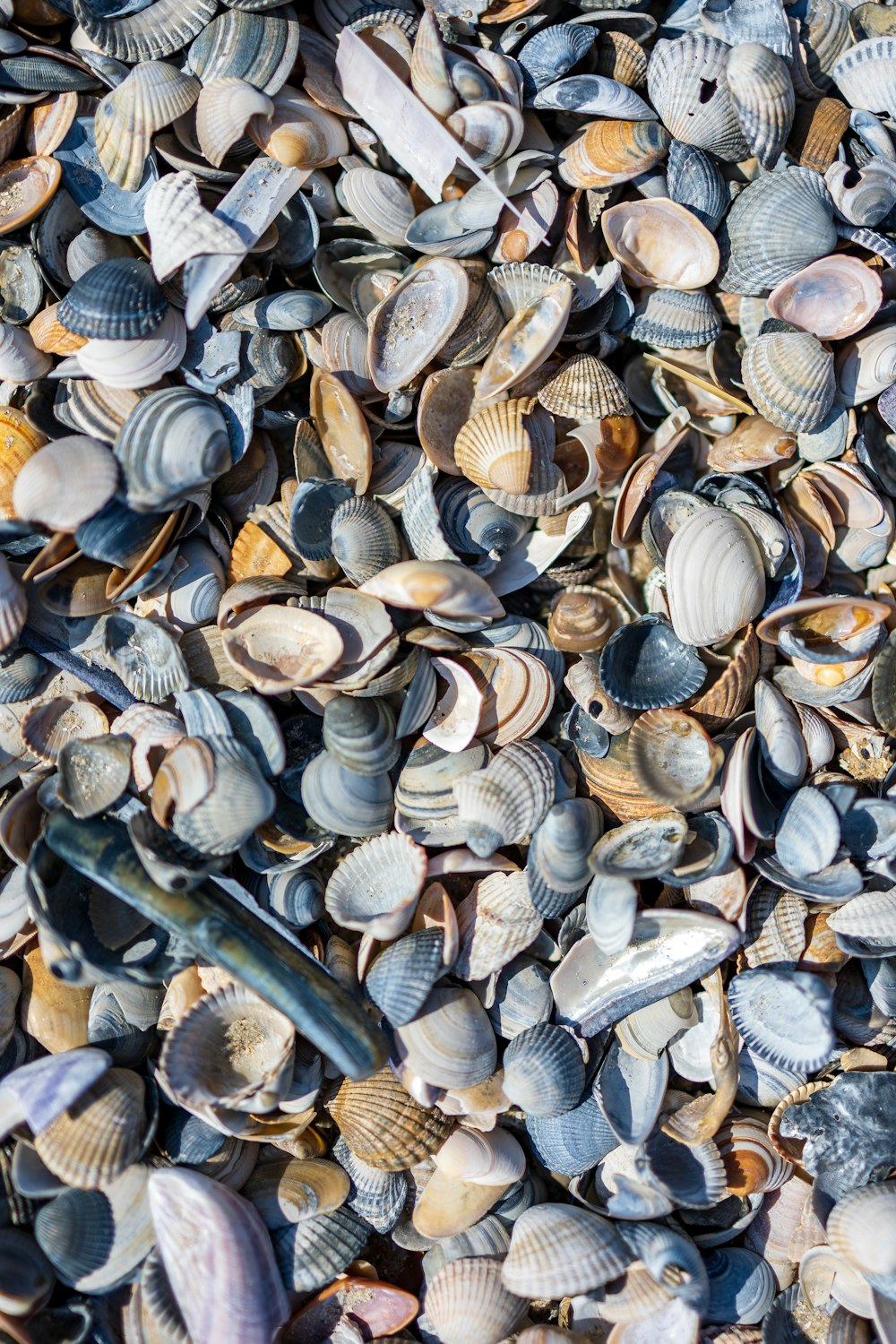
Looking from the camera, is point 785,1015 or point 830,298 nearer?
point 785,1015

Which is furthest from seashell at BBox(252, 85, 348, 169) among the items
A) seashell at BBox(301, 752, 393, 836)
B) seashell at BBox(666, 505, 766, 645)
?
seashell at BBox(301, 752, 393, 836)

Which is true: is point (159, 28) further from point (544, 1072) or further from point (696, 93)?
point (544, 1072)

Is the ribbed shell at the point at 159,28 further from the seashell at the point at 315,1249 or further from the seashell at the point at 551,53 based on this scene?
the seashell at the point at 315,1249

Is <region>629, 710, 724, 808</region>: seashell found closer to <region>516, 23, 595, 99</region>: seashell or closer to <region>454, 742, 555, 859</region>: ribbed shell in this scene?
<region>454, 742, 555, 859</region>: ribbed shell

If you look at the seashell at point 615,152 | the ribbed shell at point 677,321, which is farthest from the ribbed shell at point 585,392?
the seashell at point 615,152

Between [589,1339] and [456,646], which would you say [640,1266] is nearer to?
[589,1339]

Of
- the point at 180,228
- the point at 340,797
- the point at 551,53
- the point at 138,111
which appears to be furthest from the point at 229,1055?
the point at 551,53
